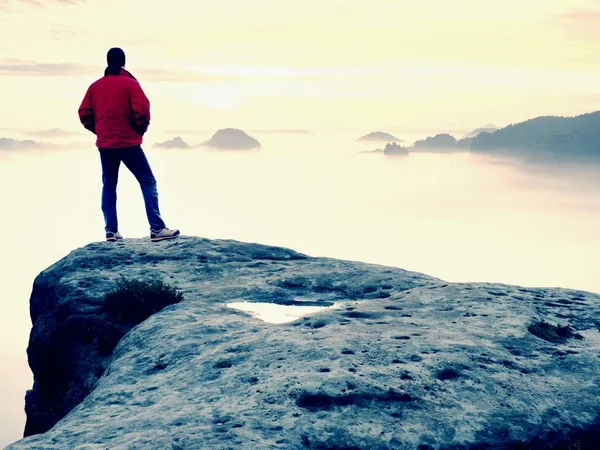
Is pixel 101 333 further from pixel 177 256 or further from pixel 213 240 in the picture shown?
pixel 213 240

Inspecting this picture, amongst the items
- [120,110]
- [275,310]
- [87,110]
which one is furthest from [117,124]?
[275,310]

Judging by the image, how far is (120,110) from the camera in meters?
16.2

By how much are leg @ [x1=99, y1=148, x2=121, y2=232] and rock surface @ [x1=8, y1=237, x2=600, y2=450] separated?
314 centimetres

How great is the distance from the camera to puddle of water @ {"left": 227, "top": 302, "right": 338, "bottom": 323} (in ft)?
38.9

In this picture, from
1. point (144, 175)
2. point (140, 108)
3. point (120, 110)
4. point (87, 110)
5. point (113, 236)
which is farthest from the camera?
point (113, 236)

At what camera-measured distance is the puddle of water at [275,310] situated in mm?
11844

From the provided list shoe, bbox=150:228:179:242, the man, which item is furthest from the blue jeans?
shoe, bbox=150:228:179:242

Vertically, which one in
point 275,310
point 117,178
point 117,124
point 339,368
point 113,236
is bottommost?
point 275,310

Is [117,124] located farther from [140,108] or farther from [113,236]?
[113,236]

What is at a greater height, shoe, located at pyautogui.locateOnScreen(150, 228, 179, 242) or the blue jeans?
the blue jeans

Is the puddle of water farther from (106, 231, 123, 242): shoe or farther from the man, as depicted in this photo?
(106, 231, 123, 242): shoe

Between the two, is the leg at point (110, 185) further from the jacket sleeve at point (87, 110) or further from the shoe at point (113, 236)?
the jacket sleeve at point (87, 110)

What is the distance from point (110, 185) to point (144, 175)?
93 centimetres

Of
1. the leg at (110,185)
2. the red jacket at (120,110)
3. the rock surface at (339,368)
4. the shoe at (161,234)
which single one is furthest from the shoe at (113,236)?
the rock surface at (339,368)
